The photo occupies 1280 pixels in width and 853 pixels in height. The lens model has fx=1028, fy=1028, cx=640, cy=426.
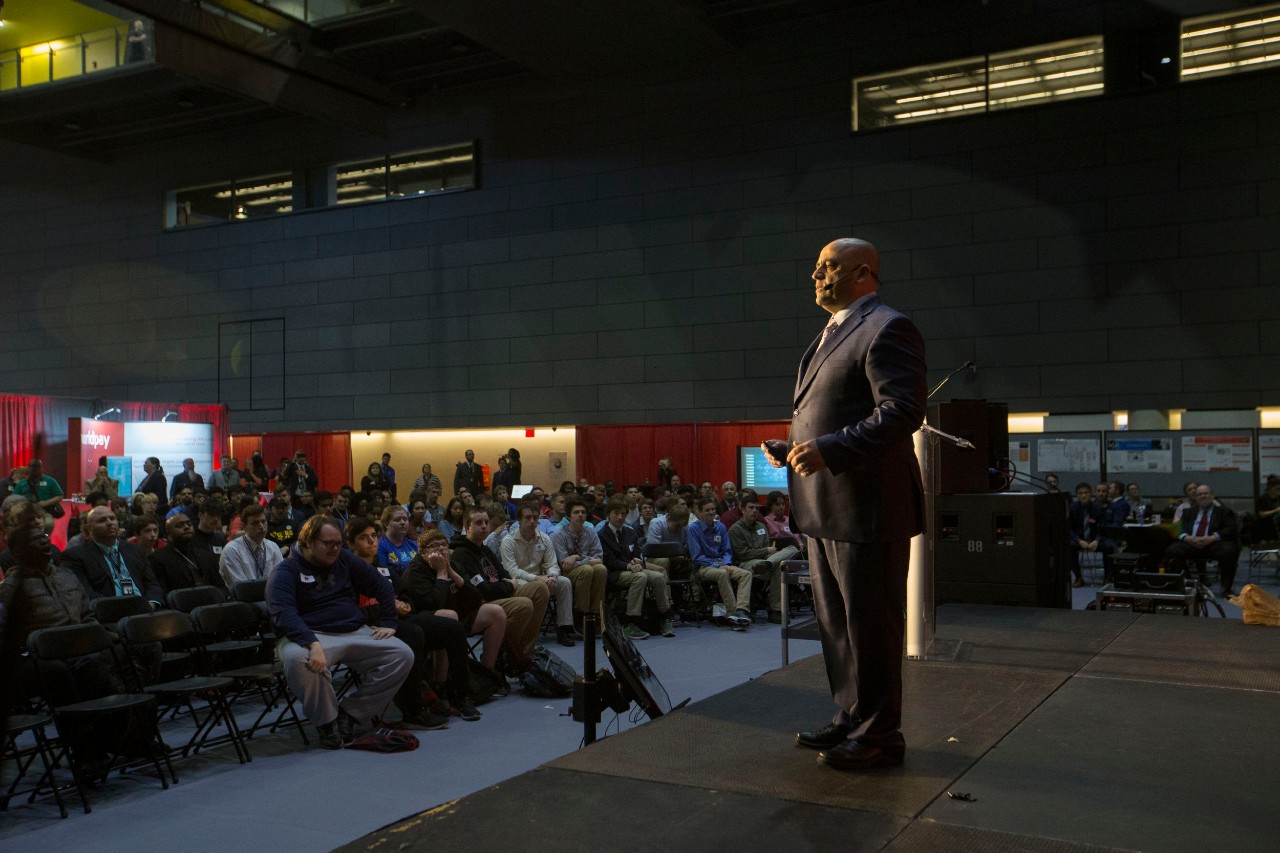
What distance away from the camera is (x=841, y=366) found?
2748 mm

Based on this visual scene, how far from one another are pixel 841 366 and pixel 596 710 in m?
2.11

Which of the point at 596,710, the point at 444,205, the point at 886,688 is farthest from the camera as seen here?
the point at 444,205

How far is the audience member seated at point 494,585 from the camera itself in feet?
23.3

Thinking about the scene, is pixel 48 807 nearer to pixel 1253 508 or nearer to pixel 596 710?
pixel 596 710

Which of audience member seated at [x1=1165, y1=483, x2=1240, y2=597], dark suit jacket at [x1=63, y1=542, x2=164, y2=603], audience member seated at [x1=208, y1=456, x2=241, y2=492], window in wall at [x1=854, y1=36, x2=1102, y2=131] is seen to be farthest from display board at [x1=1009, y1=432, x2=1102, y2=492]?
audience member seated at [x1=208, y1=456, x2=241, y2=492]

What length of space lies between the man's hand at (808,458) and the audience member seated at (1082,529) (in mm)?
10126

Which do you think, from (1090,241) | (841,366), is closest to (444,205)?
(1090,241)

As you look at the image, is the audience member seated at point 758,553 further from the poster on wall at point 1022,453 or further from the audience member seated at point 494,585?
the poster on wall at point 1022,453

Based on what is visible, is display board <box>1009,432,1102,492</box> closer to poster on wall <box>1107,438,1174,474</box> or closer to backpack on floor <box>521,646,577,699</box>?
poster on wall <box>1107,438,1174,474</box>

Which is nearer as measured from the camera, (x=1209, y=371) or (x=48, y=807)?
(x=48, y=807)

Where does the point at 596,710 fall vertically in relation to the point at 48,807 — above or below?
above

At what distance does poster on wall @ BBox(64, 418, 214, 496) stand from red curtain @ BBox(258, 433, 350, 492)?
2.59 metres

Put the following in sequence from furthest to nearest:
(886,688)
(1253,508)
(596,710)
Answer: (1253,508), (596,710), (886,688)

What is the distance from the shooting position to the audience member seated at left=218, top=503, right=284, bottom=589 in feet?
24.0
